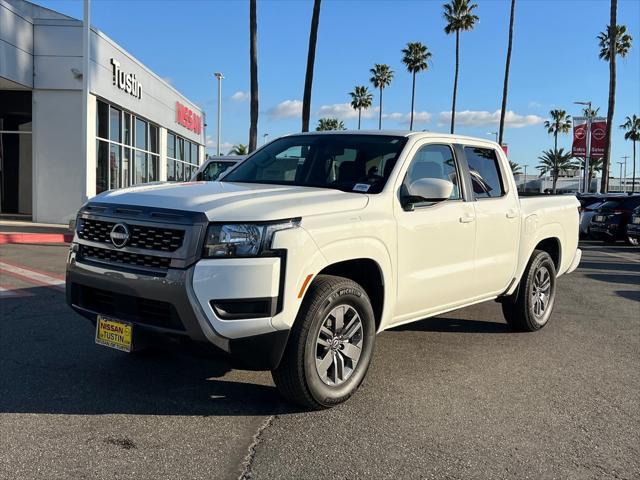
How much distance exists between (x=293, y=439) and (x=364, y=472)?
560 millimetres

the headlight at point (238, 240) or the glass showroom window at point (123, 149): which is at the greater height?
the glass showroom window at point (123, 149)

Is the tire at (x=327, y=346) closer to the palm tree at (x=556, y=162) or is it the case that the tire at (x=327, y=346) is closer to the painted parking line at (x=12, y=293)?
the painted parking line at (x=12, y=293)

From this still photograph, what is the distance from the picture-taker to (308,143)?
5.42 meters

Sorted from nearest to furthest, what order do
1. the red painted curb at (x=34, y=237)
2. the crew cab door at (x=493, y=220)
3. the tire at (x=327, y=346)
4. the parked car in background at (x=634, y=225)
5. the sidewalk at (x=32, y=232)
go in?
the tire at (x=327, y=346) < the crew cab door at (x=493, y=220) < the red painted curb at (x=34, y=237) < the sidewalk at (x=32, y=232) < the parked car in background at (x=634, y=225)

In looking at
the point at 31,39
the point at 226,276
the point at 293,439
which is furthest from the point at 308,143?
the point at 31,39

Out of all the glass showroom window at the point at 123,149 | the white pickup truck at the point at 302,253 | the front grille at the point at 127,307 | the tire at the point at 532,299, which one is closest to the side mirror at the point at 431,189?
the white pickup truck at the point at 302,253

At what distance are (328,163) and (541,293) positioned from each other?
121 inches

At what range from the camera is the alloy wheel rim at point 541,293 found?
6.55 meters

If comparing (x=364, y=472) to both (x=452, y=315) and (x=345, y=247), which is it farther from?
(x=452, y=315)

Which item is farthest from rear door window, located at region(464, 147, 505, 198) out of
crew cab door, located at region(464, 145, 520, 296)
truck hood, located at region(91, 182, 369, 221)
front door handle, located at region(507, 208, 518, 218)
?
truck hood, located at region(91, 182, 369, 221)

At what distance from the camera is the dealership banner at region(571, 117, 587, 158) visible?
110 feet

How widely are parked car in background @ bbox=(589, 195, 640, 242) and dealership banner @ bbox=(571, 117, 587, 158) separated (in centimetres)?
1500

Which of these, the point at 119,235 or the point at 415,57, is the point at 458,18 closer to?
the point at 415,57

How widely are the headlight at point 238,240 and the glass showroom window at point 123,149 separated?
16638mm
